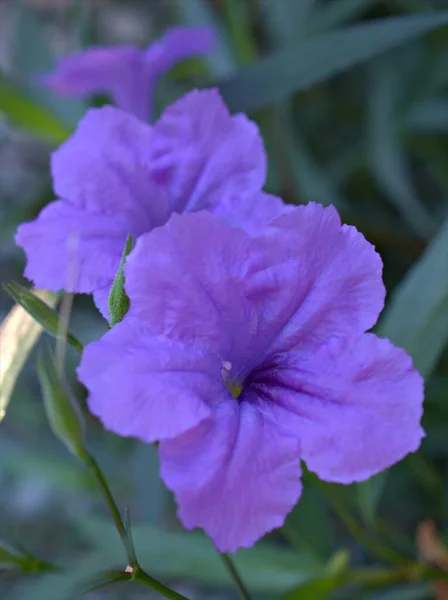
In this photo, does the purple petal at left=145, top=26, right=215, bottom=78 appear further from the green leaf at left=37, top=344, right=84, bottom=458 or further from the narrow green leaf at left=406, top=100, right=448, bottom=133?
the green leaf at left=37, top=344, right=84, bottom=458

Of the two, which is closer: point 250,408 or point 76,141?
point 250,408

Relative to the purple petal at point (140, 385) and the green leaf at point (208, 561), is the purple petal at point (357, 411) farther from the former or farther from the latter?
the green leaf at point (208, 561)

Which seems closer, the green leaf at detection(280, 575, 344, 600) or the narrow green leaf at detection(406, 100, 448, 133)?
the green leaf at detection(280, 575, 344, 600)

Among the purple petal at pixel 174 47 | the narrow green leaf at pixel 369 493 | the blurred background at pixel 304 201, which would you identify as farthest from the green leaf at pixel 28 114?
the narrow green leaf at pixel 369 493

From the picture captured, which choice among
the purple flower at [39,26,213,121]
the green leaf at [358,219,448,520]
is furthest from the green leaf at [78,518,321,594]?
the purple flower at [39,26,213,121]

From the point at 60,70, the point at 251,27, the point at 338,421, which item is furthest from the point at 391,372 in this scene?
the point at 251,27

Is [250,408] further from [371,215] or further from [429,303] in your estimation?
[371,215]

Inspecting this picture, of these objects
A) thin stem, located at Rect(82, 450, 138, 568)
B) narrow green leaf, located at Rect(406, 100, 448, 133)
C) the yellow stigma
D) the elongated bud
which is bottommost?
the elongated bud
